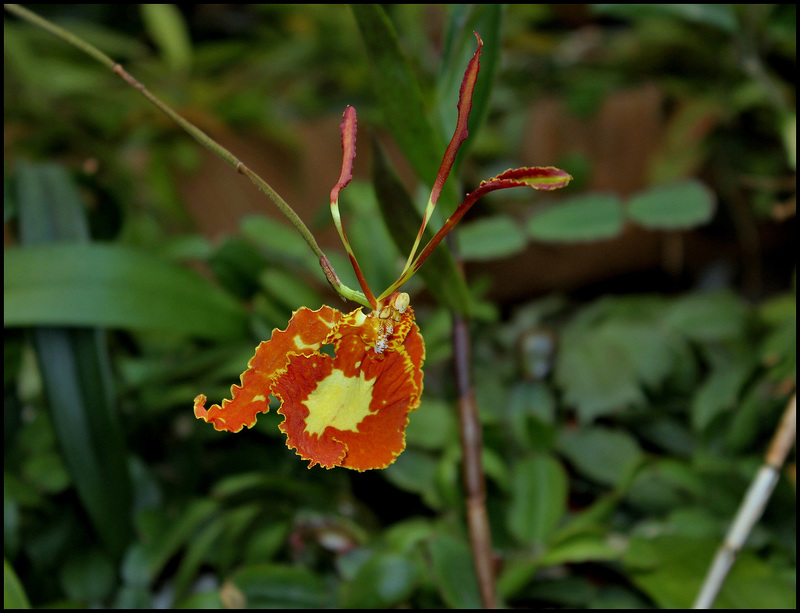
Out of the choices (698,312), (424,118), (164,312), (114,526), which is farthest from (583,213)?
(114,526)

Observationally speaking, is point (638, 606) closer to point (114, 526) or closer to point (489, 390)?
point (489, 390)

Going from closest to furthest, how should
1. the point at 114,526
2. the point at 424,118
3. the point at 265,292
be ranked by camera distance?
the point at 424,118, the point at 114,526, the point at 265,292

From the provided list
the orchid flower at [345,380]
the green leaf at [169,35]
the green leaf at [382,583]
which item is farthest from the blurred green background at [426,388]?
the green leaf at [169,35]

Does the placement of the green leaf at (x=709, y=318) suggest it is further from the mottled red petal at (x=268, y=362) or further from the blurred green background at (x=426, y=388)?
the mottled red petal at (x=268, y=362)

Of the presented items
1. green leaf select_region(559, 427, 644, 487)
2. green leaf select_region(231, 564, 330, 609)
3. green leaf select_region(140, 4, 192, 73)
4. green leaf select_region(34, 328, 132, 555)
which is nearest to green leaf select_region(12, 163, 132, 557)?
green leaf select_region(34, 328, 132, 555)

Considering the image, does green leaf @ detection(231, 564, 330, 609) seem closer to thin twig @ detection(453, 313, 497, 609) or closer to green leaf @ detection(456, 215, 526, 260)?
thin twig @ detection(453, 313, 497, 609)

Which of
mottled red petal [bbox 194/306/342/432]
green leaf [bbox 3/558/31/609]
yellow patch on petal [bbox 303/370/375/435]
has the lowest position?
green leaf [bbox 3/558/31/609]

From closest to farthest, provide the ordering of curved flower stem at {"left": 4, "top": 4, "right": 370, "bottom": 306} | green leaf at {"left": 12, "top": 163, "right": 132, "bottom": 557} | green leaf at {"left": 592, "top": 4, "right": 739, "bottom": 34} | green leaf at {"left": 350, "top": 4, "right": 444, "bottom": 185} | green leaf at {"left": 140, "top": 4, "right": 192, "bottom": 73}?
curved flower stem at {"left": 4, "top": 4, "right": 370, "bottom": 306}
green leaf at {"left": 350, "top": 4, "right": 444, "bottom": 185}
green leaf at {"left": 12, "top": 163, "right": 132, "bottom": 557}
green leaf at {"left": 592, "top": 4, "right": 739, "bottom": 34}
green leaf at {"left": 140, "top": 4, "right": 192, "bottom": 73}
